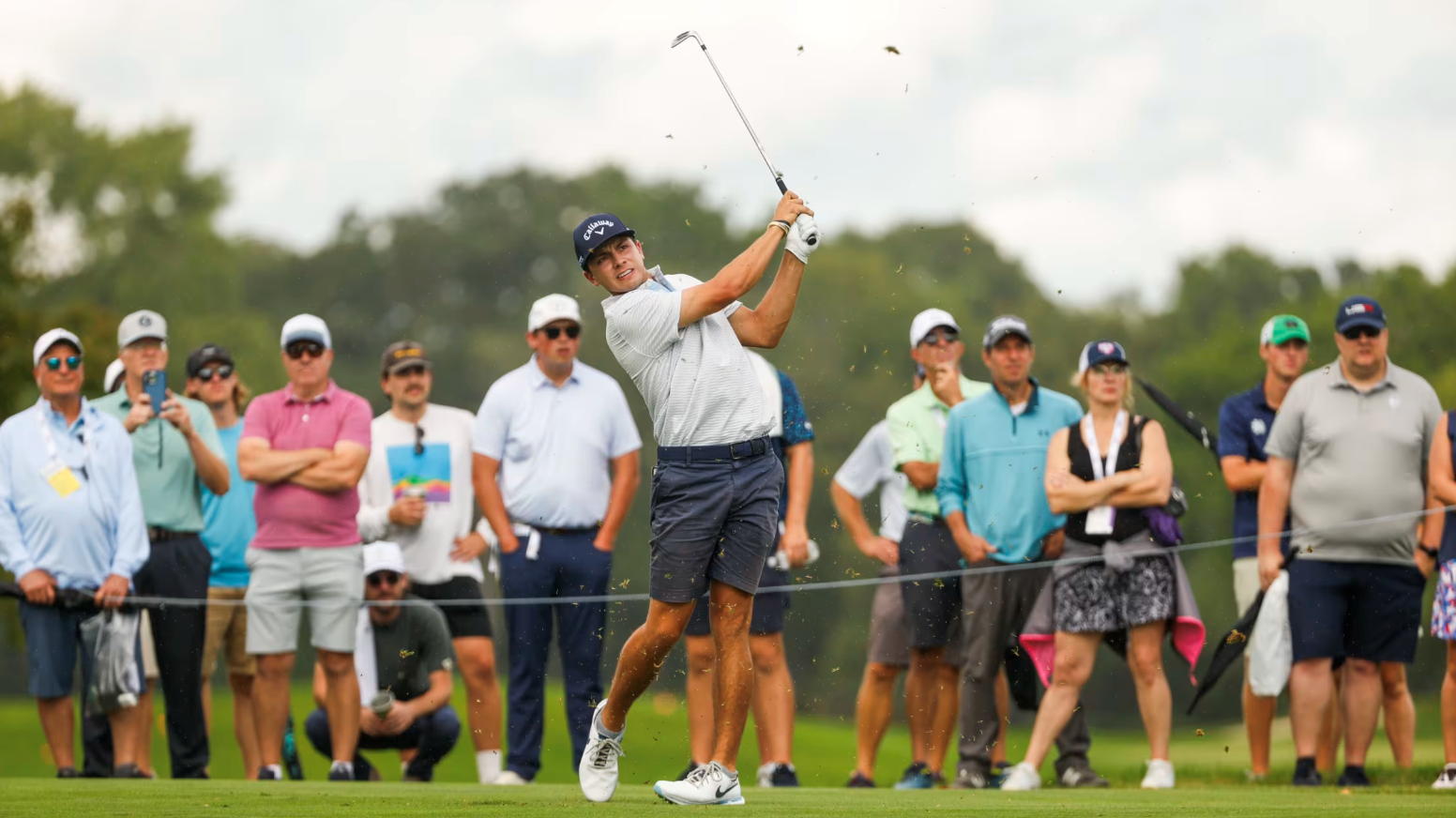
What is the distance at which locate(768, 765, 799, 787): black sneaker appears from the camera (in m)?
9.60

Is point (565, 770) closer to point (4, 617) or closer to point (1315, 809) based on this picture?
point (4, 617)

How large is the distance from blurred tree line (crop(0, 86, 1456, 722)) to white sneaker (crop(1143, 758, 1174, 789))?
54.2ft

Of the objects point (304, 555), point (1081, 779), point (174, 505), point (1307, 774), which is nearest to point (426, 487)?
point (304, 555)

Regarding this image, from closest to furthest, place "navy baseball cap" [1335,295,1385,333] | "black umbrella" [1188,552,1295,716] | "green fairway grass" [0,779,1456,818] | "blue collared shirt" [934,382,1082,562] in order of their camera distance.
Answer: "green fairway grass" [0,779,1456,818] < "navy baseball cap" [1335,295,1385,333] < "black umbrella" [1188,552,1295,716] < "blue collared shirt" [934,382,1082,562]

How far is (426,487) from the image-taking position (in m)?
10.7

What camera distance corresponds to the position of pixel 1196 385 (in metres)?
40.9

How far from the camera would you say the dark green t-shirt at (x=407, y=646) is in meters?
10.6

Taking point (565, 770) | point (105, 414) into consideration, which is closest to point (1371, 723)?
point (105, 414)

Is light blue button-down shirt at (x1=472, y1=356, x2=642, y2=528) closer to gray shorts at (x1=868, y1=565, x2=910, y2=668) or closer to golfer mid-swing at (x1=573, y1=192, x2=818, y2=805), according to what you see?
gray shorts at (x1=868, y1=565, x2=910, y2=668)

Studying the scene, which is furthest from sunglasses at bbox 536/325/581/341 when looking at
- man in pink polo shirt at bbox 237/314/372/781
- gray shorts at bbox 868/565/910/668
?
gray shorts at bbox 868/565/910/668

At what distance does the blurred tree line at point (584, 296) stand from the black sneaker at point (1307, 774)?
16.7 metres

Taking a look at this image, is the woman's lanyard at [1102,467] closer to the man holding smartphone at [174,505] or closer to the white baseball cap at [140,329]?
the man holding smartphone at [174,505]

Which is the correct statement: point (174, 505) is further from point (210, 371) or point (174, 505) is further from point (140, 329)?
point (210, 371)

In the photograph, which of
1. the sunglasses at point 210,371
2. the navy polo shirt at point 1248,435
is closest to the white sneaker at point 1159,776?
the navy polo shirt at point 1248,435
